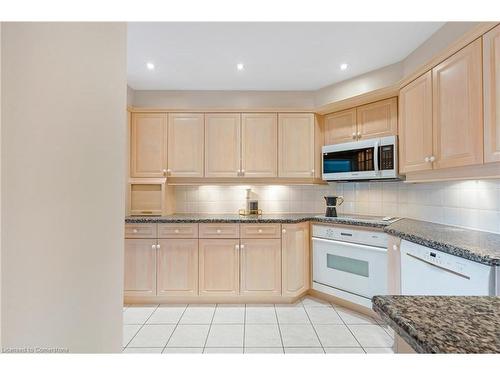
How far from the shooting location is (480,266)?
1260 mm

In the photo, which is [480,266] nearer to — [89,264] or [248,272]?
[89,264]

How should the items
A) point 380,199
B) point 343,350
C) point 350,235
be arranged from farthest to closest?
1. point 380,199
2. point 350,235
3. point 343,350

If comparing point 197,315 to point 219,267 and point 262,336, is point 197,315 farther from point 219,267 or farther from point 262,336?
point 262,336

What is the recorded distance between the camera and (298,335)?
2119 mm

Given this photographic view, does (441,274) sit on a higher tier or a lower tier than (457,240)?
lower

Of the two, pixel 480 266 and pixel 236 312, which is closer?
pixel 480 266

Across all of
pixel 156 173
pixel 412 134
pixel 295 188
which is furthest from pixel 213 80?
pixel 412 134

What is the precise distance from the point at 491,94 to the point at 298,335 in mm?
2148

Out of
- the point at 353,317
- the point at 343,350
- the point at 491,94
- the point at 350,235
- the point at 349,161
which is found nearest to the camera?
the point at 491,94

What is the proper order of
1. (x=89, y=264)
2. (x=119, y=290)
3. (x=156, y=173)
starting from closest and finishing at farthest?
(x=89, y=264) → (x=119, y=290) → (x=156, y=173)

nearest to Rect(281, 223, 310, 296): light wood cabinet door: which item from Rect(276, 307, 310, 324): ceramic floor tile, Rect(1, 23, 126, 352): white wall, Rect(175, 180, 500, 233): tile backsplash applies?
Rect(276, 307, 310, 324): ceramic floor tile

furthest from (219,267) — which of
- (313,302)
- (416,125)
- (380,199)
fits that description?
(416,125)

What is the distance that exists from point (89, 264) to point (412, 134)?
2540mm

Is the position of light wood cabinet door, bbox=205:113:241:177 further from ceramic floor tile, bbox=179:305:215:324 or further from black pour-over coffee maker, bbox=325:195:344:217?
ceramic floor tile, bbox=179:305:215:324
